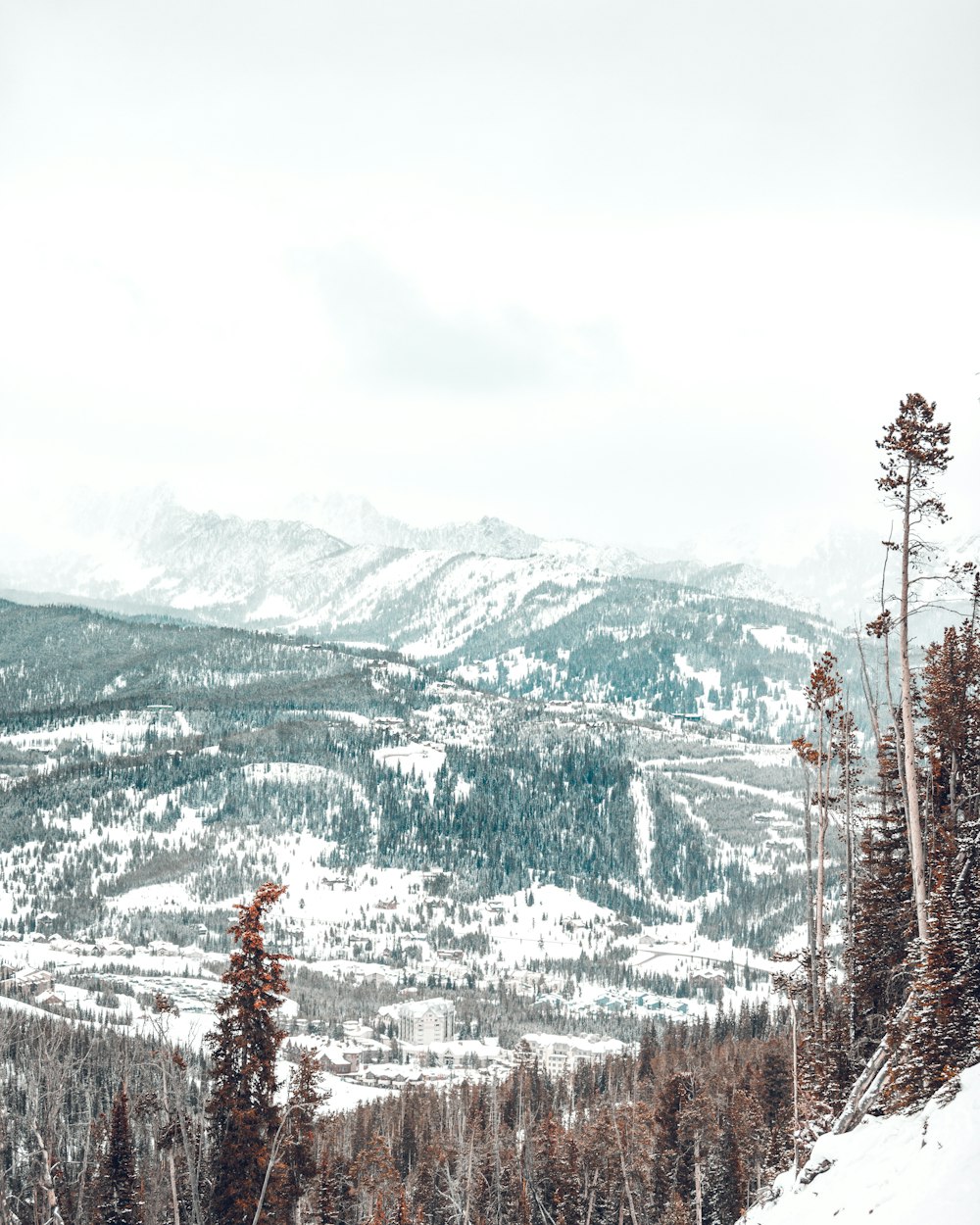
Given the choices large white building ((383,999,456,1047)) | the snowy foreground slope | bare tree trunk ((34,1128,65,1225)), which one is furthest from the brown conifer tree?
large white building ((383,999,456,1047))

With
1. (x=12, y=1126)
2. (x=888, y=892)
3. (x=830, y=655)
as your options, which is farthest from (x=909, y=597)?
(x=12, y=1126)

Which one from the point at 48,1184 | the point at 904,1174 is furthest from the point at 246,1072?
the point at 904,1174

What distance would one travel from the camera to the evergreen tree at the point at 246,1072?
31906mm

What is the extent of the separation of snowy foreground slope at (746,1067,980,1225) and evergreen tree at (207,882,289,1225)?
15.2 m

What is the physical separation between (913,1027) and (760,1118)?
49.2m

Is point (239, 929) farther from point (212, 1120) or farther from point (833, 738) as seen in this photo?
point (833, 738)

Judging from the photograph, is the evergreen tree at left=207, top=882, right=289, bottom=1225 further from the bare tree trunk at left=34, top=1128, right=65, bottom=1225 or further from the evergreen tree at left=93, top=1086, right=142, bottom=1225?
the evergreen tree at left=93, top=1086, right=142, bottom=1225

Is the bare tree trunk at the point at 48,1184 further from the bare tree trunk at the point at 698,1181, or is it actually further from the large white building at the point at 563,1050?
the large white building at the point at 563,1050

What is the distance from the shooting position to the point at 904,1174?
19984mm

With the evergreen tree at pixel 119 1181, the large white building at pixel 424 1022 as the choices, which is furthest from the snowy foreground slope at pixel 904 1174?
the large white building at pixel 424 1022

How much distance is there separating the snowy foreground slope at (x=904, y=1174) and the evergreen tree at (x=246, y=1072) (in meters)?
15.2

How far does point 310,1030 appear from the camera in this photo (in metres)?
172

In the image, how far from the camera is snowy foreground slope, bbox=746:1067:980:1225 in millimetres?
17453

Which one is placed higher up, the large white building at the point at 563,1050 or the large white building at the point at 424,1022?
the large white building at the point at 563,1050
